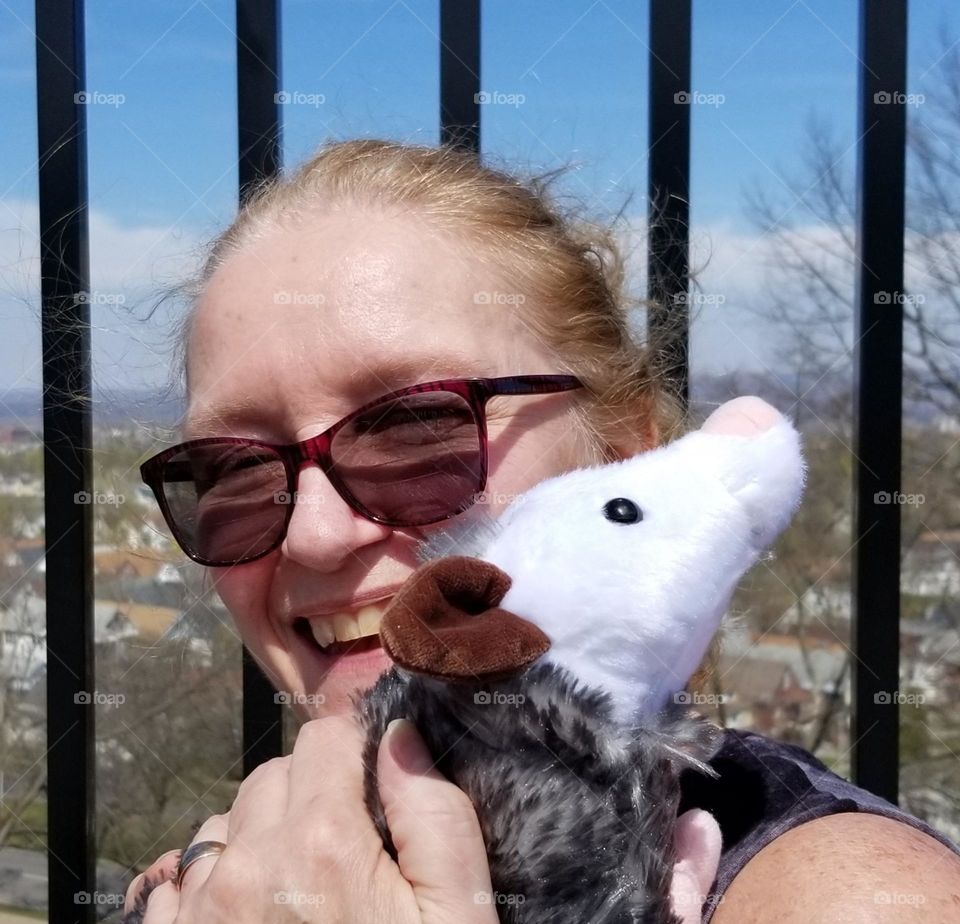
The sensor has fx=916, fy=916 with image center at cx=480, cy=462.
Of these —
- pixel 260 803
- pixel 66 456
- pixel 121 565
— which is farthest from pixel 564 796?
pixel 121 565

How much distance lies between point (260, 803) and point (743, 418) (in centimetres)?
51

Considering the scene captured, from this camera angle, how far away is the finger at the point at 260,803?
758 mm

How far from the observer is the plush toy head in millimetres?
601

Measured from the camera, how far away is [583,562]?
650 mm

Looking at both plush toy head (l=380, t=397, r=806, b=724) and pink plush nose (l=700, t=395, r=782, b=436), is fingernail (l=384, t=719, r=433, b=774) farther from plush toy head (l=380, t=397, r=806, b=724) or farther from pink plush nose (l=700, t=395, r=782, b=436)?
pink plush nose (l=700, t=395, r=782, b=436)

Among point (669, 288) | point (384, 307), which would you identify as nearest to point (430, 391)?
point (384, 307)

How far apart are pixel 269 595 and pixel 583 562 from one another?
1.49ft

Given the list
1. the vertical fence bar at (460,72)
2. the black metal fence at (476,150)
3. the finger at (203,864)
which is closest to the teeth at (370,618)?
the finger at (203,864)

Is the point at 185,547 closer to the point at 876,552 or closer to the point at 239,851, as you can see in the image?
the point at 239,851

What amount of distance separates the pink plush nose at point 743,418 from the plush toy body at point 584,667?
2cm

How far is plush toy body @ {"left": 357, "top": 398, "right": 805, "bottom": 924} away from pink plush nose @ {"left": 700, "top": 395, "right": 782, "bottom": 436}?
2 centimetres

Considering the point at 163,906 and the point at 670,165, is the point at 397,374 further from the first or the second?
the point at 670,165

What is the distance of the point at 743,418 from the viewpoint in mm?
731

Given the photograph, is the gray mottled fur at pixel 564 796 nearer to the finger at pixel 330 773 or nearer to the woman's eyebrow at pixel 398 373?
the finger at pixel 330 773
